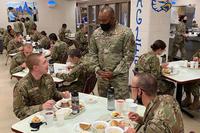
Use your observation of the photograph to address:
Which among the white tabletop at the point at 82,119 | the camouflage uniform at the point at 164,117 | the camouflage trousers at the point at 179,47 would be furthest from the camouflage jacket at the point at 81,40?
the camouflage uniform at the point at 164,117

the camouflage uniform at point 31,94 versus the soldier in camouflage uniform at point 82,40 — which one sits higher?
the soldier in camouflage uniform at point 82,40

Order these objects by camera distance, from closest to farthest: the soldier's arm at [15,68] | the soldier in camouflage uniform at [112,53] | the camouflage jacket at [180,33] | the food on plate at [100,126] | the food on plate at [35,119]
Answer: the food on plate at [100,126]
the food on plate at [35,119]
the soldier in camouflage uniform at [112,53]
the soldier's arm at [15,68]
the camouflage jacket at [180,33]

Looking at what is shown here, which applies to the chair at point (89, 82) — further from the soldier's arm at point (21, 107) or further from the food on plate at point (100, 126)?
the food on plate at point (100, 126)

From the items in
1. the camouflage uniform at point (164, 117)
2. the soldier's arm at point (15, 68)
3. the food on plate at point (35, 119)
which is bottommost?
the food on plate at point (35, 119)

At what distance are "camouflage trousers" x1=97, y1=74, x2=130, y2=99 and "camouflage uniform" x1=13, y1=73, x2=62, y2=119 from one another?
2.27 feet

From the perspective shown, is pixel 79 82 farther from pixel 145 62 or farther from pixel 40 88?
pixel 40 88

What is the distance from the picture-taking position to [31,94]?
2.28 metres

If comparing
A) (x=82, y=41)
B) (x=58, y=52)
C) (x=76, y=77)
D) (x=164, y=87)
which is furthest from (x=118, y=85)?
(x=82, y=41)

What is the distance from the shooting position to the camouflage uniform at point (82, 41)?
7.57 m

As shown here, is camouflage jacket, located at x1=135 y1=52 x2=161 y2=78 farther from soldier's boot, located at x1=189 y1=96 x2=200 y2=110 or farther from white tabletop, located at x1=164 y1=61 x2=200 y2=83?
soldier's boot, located at x1=189 y1=96 x2=200 y2=110

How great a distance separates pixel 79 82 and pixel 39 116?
5.83 feet

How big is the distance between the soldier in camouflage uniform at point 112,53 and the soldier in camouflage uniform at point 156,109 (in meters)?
1.20

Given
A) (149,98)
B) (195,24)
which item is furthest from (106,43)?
(195,24)

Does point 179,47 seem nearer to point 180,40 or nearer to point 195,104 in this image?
point 180,40
